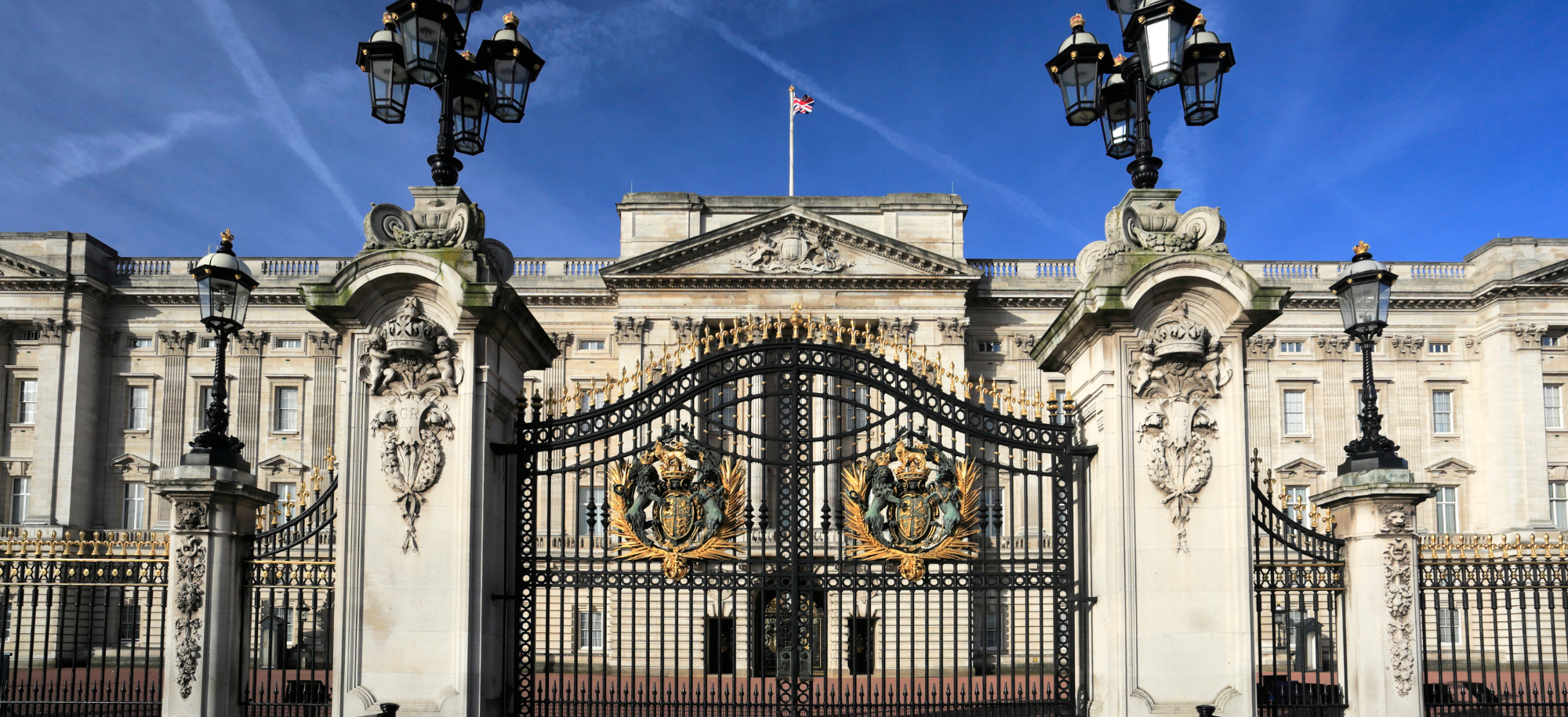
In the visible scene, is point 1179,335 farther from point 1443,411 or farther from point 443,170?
point 1443,411

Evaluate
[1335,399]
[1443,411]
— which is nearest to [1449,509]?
[1443,411]

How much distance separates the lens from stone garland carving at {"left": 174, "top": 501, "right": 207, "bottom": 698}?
9.85 meters

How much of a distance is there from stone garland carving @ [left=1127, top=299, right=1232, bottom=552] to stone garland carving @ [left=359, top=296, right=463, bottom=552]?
6.06 metres

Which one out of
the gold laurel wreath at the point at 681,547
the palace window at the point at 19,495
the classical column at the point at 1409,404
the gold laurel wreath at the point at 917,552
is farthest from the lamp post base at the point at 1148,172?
the palace window at the point at 19,495

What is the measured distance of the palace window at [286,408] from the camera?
42250mm

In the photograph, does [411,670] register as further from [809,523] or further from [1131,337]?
[1131,337]

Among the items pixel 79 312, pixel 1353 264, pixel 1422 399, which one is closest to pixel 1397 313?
pixel 1422 399

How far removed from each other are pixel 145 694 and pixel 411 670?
123 inches

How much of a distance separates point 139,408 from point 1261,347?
136 feet

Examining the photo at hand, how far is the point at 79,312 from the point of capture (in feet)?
140

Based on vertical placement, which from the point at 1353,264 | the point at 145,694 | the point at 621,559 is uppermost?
the point at 1353,264

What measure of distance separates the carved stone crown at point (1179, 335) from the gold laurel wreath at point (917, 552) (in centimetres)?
198

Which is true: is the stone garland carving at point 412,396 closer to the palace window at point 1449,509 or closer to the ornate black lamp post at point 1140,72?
the ornate black lamp post at point 1140,72

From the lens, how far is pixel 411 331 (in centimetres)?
989
